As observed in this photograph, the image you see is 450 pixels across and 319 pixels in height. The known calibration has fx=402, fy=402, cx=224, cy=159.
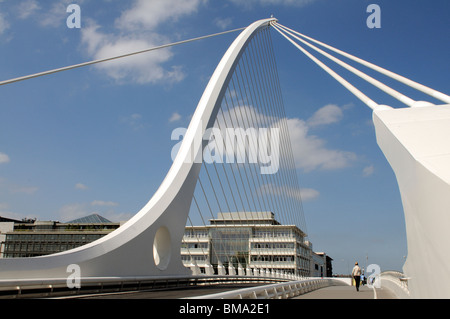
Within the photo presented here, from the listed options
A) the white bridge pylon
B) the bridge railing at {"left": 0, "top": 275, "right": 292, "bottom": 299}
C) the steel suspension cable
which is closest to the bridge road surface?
the bridge railing at {"left": 0, "top": 275, "right": 292, "bottom": 299}

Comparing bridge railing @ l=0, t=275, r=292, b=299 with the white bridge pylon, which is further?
bridge railing @ l=0, t=275, r=292, b=299

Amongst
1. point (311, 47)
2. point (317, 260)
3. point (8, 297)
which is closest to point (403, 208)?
point (8, 297)

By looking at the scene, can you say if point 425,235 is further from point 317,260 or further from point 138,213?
point 317,260

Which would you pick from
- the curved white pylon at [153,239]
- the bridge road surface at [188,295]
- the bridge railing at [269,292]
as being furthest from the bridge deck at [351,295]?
the curved white pylon at [153,239]

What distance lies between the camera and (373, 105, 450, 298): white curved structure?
5.11 meters

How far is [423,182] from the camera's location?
18.1ft

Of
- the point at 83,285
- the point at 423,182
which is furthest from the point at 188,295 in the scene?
the point at 423,182

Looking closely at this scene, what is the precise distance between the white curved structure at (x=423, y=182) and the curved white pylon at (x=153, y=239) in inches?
307

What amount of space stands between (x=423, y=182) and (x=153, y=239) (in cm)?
946

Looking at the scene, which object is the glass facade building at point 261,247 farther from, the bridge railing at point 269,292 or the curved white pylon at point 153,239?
the curved white pylon at point 153,239

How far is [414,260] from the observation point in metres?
6.71

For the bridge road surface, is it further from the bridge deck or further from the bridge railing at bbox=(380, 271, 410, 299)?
the bridge railing at bbox=(380, 271, 410, 299)

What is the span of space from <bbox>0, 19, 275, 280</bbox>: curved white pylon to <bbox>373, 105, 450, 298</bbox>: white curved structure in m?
7.79

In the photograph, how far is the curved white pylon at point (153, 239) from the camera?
385 inches
